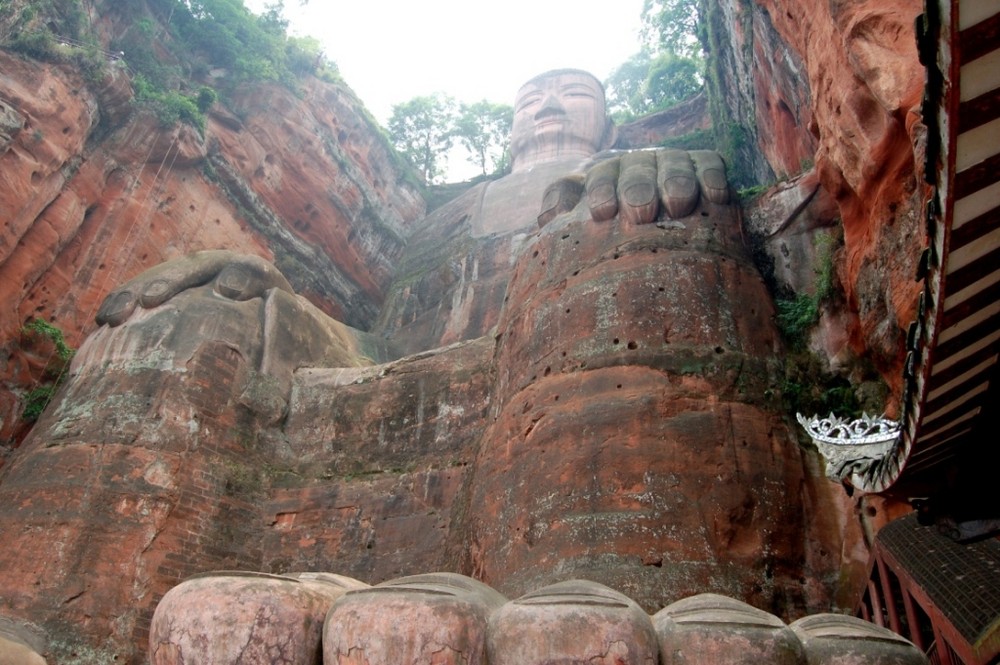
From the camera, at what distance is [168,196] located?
18531 mm

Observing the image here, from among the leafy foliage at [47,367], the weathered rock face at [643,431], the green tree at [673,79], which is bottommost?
the weathered rock face at [643,431]

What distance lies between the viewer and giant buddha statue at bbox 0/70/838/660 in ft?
30.4

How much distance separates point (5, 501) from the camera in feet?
37.9

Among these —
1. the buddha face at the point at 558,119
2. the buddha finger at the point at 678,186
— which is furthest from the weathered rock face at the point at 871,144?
the buddha face at the point at 558,119

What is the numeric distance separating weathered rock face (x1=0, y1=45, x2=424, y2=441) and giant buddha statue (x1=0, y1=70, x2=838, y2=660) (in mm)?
1984

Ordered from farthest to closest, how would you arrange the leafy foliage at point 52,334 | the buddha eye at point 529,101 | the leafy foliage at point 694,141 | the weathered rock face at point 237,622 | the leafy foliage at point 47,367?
the buddha eye at point 529,101 → the leafy foliage at point 694,141 → the leafy foliage at point 52,334 → the leafy foliage at point 47,367 → the weathered rock face at point 237,622

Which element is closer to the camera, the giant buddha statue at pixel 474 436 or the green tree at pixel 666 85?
the giant buddha statue at pixel 474 436

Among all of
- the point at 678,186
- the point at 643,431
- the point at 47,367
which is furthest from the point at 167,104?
the point at 643,431

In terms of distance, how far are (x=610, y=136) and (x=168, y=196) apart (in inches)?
631

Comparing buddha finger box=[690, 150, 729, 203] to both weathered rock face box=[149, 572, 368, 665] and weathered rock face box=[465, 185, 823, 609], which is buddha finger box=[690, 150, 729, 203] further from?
weathered rock face box=[149, 572, 368, 665]

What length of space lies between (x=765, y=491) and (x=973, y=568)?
360cm

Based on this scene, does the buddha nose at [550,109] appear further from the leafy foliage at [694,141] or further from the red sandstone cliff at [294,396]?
the red sandstone cliff at [294,396]

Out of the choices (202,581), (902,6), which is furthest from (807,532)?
(202,581)

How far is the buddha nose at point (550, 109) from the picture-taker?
2889 centimetres
